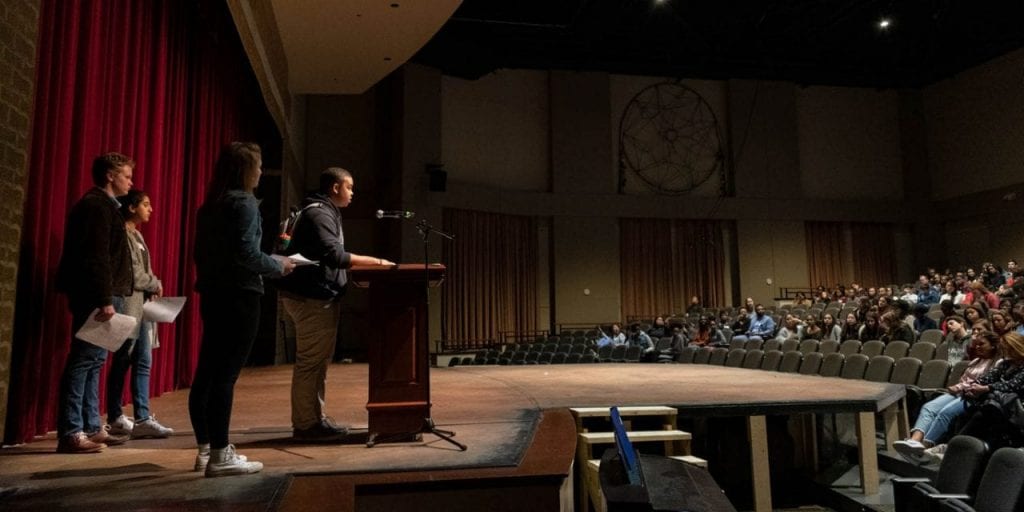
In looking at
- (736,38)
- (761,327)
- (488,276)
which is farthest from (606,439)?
(736,38)

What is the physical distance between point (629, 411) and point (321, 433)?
1.74 m

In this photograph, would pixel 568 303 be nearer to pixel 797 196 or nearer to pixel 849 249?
pixel 797 196

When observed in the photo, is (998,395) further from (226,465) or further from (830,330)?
(830,330)

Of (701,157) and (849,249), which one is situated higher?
(701,157)

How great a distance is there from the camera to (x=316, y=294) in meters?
2.79

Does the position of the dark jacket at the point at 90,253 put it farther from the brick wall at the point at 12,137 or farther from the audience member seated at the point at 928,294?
the audience member seated at the point at 928,294

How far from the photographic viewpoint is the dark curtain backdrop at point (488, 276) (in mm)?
13609

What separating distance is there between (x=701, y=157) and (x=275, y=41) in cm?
1111

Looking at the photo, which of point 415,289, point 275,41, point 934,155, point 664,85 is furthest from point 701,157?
point 415,289

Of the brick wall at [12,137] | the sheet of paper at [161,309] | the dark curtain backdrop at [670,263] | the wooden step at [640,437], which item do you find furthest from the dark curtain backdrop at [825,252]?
the brick wall at [12,137]

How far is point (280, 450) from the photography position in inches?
105

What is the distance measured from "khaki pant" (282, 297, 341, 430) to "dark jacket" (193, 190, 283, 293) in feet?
1.81

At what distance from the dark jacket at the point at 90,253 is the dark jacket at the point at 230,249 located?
1.85ft

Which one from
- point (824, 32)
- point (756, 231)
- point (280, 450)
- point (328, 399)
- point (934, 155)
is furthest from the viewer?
point (934, 155)
